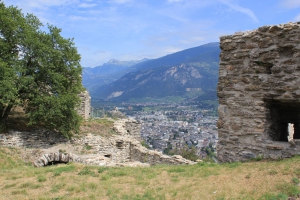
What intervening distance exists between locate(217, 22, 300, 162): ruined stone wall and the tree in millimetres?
12100

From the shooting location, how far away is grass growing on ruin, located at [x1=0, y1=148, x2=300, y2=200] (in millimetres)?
6589

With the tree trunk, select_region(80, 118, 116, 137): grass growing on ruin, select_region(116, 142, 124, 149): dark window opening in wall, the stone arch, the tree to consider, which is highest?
the tree

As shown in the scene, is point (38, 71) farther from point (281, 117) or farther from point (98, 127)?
point (281, 117)

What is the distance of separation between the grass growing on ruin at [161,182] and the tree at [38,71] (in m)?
8.28

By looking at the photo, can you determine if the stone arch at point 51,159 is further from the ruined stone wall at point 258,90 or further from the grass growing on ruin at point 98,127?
the grass growing on ruin at point 98,127

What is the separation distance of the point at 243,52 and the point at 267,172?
12.9 ft

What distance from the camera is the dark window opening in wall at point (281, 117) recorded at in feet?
30.3

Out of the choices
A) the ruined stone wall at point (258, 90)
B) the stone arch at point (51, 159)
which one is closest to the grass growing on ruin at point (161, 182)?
the ruined stone wall at point (258, 90)

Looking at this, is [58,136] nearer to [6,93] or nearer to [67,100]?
[67,100]

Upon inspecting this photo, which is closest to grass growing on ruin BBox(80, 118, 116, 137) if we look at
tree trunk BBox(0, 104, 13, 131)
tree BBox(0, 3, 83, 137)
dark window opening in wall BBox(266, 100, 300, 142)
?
tree BBox(0, 3, 83, 137)

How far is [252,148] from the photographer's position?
912cm

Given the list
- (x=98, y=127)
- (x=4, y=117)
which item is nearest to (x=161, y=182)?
(x=4, y=117)

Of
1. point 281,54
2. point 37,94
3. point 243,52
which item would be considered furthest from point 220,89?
point 37,94

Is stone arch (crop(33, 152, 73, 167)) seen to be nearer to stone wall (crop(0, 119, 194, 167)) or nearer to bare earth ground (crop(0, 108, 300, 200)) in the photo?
bare earth ground (crop(0, 108, 300, 200))
